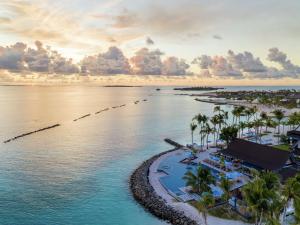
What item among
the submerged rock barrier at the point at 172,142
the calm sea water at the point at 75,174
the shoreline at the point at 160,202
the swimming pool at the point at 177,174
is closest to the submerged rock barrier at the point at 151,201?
the shoreline at the point at 160,202

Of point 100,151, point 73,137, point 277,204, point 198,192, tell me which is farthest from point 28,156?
point 277,204

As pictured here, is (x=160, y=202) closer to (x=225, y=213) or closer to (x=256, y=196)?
(x=225, y=213)

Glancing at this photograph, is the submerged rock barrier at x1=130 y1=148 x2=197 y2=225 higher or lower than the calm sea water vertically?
higher

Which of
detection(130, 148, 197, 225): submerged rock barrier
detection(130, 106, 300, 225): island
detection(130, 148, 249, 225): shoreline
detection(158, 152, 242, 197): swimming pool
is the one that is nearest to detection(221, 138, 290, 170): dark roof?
detection(130, 106, 300, 225): island

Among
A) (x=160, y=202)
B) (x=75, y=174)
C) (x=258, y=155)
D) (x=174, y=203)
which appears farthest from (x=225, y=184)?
(x=75, y=174)

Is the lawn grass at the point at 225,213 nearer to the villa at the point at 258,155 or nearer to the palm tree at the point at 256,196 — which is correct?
the palm tree at the point at 256,196

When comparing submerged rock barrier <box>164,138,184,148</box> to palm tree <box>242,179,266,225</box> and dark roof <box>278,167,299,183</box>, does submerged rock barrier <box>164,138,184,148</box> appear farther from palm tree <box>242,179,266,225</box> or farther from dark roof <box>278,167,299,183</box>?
palm tree <box>242,179,266,225</box>
